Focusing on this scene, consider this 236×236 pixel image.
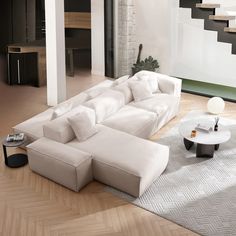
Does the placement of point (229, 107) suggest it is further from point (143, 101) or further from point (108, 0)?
point (108, 0)

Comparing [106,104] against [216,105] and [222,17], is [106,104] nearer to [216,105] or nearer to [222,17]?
[216,105]

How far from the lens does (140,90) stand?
727 centimetres

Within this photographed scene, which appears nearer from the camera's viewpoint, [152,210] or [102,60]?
[152,210]

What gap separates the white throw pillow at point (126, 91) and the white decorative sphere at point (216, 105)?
1.48 meters

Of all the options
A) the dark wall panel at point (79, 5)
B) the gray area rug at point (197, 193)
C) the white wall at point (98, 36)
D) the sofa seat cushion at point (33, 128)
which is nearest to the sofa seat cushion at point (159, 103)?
the gray area rug at point (197, 193)

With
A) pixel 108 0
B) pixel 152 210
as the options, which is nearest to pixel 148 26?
pixel 108 0

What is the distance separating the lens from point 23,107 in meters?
Result: 8.10

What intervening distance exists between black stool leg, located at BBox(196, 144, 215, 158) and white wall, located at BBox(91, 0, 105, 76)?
467 centimetres

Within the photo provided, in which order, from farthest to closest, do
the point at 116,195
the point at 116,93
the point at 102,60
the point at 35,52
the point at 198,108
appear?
the point at 102,60 → the point at 35,52 → the point at 198,108 → the point at 116,93 → the point at 116,195

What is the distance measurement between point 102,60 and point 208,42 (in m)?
2.77

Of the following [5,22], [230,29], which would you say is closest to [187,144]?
[230,29]

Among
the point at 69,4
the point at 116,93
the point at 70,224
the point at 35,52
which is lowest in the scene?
the point at 70,224

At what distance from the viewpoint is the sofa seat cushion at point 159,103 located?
22.8ft

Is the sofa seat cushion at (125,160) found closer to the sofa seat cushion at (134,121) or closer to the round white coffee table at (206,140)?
the sofa seat cushion at (134,121)
